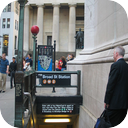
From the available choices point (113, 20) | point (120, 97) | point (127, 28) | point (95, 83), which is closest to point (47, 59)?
point (95, 83)

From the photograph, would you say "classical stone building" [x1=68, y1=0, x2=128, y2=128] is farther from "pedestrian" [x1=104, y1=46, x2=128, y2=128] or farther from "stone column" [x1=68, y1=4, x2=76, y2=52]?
"stone column" [x1=68, y1=4, x2=76, y2=52]

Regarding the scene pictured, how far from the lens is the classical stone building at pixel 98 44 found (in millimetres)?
4664

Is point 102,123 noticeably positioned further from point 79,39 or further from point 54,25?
point 54,25

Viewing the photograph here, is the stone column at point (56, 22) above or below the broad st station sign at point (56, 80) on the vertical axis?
above

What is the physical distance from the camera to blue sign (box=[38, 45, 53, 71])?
834cm

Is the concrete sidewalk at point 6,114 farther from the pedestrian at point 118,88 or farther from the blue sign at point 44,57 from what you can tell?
the blue sign at point 44,57

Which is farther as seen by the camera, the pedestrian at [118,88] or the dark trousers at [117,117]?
the dark trousers at [117,117]

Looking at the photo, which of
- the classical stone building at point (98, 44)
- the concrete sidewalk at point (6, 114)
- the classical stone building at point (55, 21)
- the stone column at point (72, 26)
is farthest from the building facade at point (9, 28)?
the concrete sidewalk at point (6, 114)

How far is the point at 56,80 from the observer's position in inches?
267

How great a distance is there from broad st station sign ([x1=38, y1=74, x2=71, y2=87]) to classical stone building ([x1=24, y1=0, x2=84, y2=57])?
1002 inches

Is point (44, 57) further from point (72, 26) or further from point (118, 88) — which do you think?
point (72, 26)

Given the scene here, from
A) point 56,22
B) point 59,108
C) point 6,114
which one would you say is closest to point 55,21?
point 56,22

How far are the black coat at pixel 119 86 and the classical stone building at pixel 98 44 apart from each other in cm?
90

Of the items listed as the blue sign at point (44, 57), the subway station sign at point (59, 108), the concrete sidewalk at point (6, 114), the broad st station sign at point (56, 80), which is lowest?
the subway station sign at point (59, 108)
